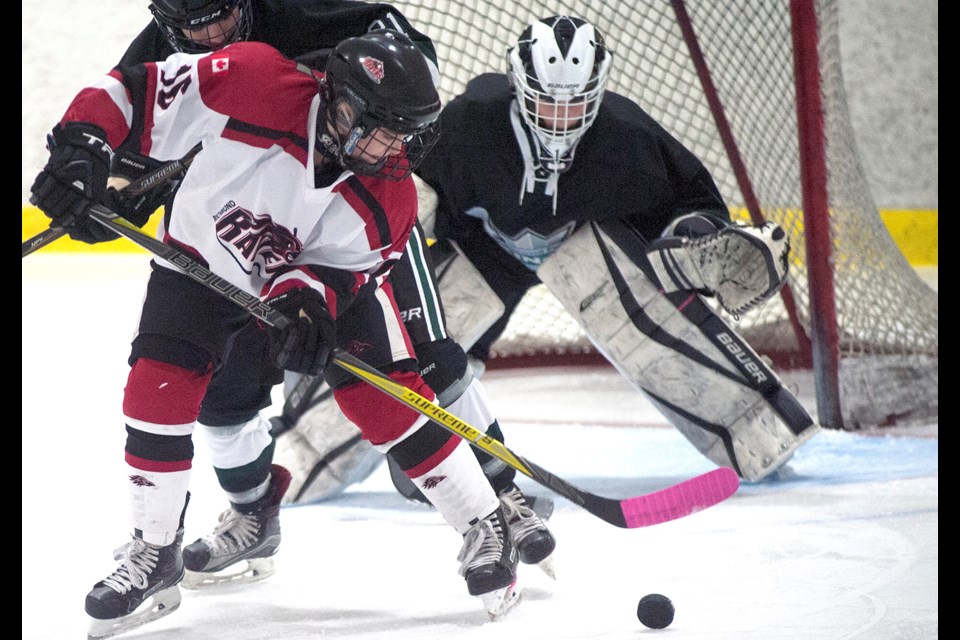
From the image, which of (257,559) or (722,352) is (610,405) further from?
(257,559)

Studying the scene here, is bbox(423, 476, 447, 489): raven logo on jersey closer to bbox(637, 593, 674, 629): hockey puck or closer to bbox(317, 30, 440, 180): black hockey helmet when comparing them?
bbox(637, 593, 674, 629): hockey puck

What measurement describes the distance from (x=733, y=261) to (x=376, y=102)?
1037 mm

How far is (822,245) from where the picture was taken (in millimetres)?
3008

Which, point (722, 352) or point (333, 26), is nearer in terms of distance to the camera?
point (333, 26)

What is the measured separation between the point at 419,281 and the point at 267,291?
413 mm

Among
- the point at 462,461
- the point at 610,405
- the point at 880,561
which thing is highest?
the point at 462,461

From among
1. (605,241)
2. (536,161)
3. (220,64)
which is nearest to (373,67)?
(220,64)

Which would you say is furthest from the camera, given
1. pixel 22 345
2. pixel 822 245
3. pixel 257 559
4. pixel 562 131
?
pixel 22 345

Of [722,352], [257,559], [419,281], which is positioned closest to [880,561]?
[722,352]

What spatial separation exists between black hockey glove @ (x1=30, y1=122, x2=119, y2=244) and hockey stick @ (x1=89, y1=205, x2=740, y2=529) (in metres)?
0.04

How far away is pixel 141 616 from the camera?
175 centimetres

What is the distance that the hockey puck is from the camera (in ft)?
5.74

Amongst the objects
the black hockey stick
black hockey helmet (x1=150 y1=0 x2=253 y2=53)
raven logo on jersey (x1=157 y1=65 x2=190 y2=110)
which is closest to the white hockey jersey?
raven logo on jersey (x1=157 y1=65 x2=190 y2=110)

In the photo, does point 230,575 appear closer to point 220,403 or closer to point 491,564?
point 220,403
